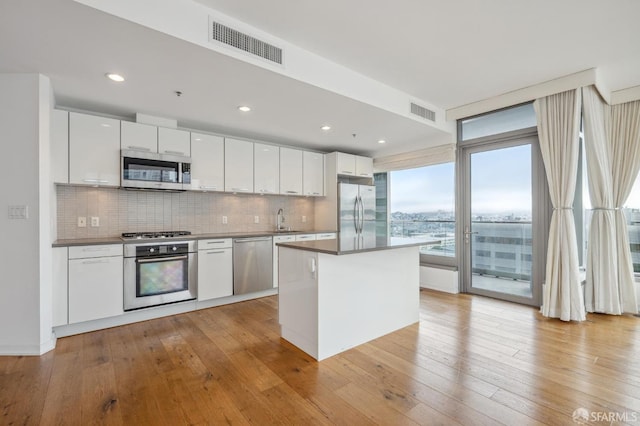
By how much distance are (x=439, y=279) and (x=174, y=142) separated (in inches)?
167

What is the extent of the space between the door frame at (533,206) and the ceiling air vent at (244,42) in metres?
3.19

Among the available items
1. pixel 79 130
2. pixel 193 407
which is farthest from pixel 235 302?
pixel 79 130

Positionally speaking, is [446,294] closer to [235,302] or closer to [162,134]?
[235,302]

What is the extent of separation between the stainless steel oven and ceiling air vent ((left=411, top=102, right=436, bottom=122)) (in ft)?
10.6

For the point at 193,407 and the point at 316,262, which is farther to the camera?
the point at 316,262

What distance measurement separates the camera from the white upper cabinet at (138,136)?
11.0 ft

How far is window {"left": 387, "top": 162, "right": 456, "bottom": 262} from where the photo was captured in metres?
4.63

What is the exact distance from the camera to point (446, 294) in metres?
4.32

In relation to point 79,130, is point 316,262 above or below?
below

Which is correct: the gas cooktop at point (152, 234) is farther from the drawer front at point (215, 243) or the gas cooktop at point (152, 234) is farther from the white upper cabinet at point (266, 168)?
the white upper cabinet at point (266, 168)

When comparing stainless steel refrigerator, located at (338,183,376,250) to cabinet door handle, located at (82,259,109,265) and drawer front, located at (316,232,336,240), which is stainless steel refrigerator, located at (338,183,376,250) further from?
cabinet door handle, located at (82,259,109,265)

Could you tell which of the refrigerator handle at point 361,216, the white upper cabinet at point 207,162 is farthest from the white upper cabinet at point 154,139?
the refrigerator handle at point 361,216

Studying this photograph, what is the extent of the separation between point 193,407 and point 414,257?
2397 mm

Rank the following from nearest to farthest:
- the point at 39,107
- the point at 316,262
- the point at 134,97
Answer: the point at 316,262 → the point at 39,107 → the point at 134,97
